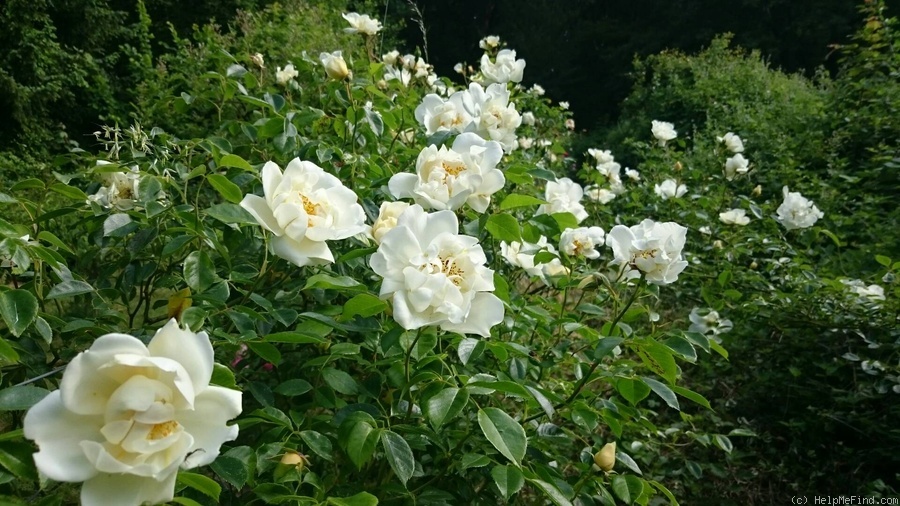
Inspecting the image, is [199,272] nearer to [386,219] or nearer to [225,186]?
[225,186]

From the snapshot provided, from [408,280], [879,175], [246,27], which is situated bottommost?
[246,27]

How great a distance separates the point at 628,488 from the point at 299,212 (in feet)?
2.54

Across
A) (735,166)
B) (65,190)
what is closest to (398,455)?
(65,190)

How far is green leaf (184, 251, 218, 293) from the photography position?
99 centimetres

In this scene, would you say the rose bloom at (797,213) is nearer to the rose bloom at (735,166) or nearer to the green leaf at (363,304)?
the rose bloom at (735,166)

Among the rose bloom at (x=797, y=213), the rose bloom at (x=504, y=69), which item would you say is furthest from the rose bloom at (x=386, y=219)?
the rose bloom at (x=797, y=213)

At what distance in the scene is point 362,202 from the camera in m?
1.32

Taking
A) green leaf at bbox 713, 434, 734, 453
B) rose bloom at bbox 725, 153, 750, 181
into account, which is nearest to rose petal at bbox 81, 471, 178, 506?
green leaf at bbox 713, 434, 734, 453

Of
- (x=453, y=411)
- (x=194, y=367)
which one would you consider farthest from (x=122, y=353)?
(x=453, y=411)

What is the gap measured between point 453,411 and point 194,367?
402 mm

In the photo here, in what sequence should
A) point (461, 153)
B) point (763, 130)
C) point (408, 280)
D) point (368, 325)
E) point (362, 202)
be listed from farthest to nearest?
1. point (763, 130)
2. point (362, 202)
3. point (461, 153)
4. point (368, 325)
5. point (408, 280)

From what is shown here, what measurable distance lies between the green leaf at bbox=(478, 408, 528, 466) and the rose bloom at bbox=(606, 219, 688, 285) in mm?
506

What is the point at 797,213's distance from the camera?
111 inches

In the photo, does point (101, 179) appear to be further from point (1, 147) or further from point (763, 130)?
point (1, 147)
